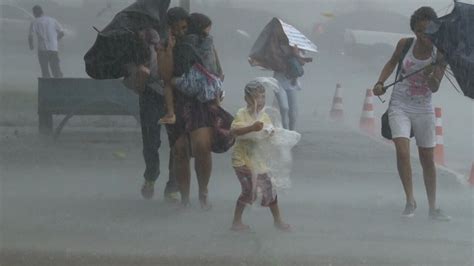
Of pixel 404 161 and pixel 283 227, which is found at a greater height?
pixel 404 161

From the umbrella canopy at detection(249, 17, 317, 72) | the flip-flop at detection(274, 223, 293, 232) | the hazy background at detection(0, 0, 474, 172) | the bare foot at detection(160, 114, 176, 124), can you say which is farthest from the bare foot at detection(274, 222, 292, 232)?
the hazy background at detection(0, 0, 474, 172)

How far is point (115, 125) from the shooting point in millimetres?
11641

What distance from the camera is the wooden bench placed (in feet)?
33.1

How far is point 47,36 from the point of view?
49.5ft

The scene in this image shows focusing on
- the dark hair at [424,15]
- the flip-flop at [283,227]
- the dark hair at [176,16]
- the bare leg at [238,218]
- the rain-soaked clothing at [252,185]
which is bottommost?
the flip-flop at [283,227]

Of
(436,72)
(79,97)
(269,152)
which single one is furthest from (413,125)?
(79,97)

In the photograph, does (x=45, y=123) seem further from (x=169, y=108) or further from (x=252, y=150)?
(x=252, y=150)

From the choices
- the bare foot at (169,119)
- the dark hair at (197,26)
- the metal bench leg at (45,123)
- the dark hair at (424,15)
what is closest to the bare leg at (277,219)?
the bare foot at (169,119)

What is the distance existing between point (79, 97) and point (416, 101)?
4.41 meters

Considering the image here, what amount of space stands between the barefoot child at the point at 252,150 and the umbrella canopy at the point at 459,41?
4.21ft

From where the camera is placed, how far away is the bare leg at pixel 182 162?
6734 mm

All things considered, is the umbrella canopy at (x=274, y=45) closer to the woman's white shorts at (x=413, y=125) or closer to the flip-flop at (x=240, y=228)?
the woman's white shorts at (x=413, y=125)

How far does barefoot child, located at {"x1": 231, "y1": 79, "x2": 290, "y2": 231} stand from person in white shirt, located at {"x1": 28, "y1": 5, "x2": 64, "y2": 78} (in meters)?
9.18

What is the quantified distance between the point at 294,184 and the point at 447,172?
1884 mm
